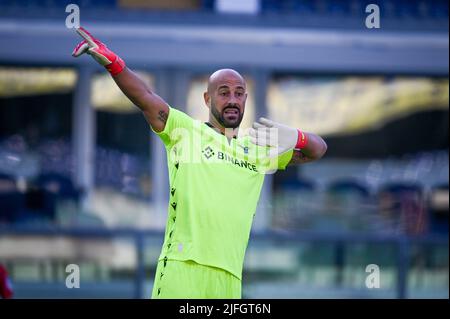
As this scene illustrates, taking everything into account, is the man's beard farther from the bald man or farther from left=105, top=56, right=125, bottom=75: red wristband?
left=105, top=56, right=125, bottom=75: red wristband

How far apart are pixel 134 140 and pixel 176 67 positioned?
1.08 m

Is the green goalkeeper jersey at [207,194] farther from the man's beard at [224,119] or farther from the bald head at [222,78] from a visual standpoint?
the bald head at [222,78]

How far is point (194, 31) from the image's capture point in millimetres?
14297

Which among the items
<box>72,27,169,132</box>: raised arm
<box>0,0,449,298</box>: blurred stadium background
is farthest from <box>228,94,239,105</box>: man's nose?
<box>0,0,449,298</box>: blurred stadium background

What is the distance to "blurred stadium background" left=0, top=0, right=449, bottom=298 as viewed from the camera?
14148 mm

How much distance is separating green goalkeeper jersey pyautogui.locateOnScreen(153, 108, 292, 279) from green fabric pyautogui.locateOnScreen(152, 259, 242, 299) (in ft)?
0.13

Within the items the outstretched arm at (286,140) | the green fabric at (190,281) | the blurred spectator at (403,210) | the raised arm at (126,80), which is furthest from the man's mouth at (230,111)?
the blurred spectator at (403,210)

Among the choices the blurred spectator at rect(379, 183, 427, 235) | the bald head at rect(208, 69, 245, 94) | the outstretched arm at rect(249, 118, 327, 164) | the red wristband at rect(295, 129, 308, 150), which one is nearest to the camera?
the outstretched arm at rect(249, 118, 327, 164)

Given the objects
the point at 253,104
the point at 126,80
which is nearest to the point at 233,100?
the point at 126,80

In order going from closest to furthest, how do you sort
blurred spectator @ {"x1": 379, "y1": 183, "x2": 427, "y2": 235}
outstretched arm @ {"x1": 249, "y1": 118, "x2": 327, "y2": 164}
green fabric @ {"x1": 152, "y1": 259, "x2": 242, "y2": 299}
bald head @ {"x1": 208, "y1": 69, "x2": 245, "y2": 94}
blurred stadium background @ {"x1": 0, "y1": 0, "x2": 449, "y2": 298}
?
green fabric @ {"x1": 152, "y1": 259, "x2": 242, "y2": 299}, outstretched arm @ {"x1": 249, "y1": 118, "x2": 327, "y2": 164}, bald head @ {"x1": 208, "y1": 69, "x2": 245, "y2": 94}, blurred stadium background @ {"x1": 0, "y1": 0, "x2": 449, "y2": 298}, blurred spectator @ {"x1": 379, "y1": 183, "x2": 427, "y2": 235}

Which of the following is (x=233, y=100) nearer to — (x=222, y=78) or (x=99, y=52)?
(x=222, y=78)

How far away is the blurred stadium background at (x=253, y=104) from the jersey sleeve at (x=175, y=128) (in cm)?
731

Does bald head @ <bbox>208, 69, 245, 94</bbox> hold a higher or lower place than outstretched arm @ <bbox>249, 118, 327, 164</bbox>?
higher

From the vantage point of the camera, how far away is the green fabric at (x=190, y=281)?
6.30 meters
